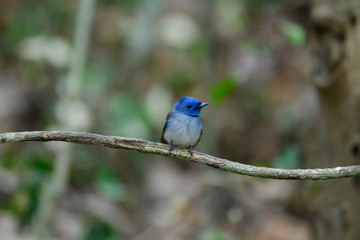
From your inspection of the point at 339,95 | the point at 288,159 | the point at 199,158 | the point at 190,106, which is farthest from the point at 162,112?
the point at 199,158

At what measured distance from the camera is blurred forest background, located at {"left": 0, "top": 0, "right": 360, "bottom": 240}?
4.99 metres

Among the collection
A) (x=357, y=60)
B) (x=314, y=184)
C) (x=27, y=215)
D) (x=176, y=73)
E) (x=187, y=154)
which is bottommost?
(x=27, y=215)

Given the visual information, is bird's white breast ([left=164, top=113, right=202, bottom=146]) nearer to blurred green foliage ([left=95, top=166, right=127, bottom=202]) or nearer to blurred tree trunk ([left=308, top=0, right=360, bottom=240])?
blurred tree trunk ([left=308, top=0, right=360, bottom=240])

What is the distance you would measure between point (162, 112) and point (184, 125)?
14.6 ft

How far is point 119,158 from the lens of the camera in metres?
7.61

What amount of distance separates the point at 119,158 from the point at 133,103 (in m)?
1.26

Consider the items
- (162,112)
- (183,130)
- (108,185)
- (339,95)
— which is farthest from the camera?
(162,112)

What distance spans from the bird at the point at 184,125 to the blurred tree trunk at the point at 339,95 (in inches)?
37.9

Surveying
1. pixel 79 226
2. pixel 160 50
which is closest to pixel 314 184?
pixel 79 226

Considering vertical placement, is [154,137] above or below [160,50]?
below

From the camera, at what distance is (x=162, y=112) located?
7.93 metres

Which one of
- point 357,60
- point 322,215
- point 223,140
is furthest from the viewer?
point 223,140

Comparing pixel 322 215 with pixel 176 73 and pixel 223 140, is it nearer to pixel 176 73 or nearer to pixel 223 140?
pixel 223 140

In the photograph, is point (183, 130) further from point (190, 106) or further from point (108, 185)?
point (108, 185)
